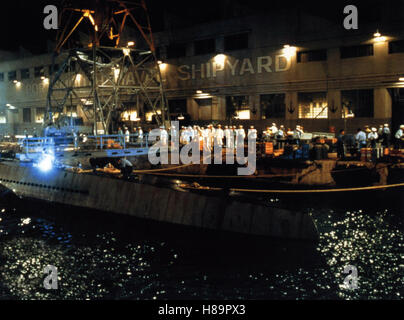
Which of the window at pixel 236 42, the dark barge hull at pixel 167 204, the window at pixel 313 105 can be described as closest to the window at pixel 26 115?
the window at pixel 236 42

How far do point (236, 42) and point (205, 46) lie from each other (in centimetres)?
357

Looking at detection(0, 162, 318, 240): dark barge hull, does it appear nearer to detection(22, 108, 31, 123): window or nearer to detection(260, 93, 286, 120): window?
detection(260, 93, 286, 120): window

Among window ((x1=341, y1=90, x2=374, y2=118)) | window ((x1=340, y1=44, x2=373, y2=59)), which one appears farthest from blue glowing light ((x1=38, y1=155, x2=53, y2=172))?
window ((x1=340, y1=44, x2=373, y2=59))

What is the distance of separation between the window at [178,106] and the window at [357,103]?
1641 centimetres

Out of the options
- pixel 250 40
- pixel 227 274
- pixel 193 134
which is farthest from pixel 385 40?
pixel 227 274

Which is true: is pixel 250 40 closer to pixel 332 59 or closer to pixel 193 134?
pixel 332 59

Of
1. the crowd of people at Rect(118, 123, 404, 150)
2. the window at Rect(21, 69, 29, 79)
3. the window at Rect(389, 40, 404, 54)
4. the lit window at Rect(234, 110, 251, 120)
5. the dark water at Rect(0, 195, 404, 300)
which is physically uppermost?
the window at Rect(21, 69, 29, 79)

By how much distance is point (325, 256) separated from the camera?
11.6 meters

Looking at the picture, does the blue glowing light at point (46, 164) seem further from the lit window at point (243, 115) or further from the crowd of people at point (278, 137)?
the lit window at point (243, 115)

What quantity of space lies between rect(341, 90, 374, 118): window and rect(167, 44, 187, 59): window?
17290mm

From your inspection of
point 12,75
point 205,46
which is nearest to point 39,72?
point 12,75

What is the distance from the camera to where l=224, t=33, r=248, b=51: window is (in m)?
39.6

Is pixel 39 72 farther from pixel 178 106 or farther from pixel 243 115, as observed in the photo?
pixel 243 115

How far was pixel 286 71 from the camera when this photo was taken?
123ft
